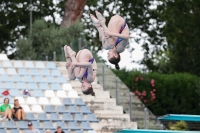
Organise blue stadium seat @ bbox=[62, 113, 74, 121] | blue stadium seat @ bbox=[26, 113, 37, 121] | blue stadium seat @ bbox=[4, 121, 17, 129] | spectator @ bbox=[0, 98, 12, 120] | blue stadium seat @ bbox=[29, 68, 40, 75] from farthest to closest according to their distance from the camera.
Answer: blue stadium seat @ bbox=[29, 68, 40, 75] < blue stadium seat @ bbox=[62, 113, 74, 121] < blue stadium seat @ bbox=[26, 113, 37, 121] < blue stadium seat @ bbox=[4, 121, 17, 129] < spectator @ bbox=[0, 98, 12, 120]

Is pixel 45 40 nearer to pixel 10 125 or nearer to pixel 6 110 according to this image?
pixel 10 125

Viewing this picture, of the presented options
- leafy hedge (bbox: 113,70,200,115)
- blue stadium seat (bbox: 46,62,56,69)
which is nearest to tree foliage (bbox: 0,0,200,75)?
leafy hedge (bbox: 113,70,200,115)

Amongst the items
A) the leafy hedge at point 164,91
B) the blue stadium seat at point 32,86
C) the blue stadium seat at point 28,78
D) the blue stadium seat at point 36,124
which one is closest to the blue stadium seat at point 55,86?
the blue stadium seat at point 32,86

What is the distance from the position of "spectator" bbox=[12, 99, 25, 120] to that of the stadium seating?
0.18 metres

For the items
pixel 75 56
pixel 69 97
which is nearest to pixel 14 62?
pixel 69 97

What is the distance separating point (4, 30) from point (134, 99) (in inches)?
491

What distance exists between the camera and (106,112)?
26516mm

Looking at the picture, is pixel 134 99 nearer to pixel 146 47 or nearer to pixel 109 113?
pixel 109 113

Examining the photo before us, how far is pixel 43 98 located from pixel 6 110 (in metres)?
2.24

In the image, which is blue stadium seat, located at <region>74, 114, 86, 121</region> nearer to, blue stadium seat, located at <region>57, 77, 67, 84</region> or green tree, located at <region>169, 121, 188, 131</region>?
blue stadium seat, located at <region>57, 77, 67, 84</region>

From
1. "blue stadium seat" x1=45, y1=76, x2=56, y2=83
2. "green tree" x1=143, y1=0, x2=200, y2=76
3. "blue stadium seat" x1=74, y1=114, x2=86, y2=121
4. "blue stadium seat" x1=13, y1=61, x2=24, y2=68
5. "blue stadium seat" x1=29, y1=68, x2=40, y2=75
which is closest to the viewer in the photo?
"blue stadium seat" x1=74, y1=114, x2=86, y2=121

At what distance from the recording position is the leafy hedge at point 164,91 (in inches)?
1228

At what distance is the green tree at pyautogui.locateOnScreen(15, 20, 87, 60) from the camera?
30.7m

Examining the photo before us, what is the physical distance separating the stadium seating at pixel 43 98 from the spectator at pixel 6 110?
276mm
